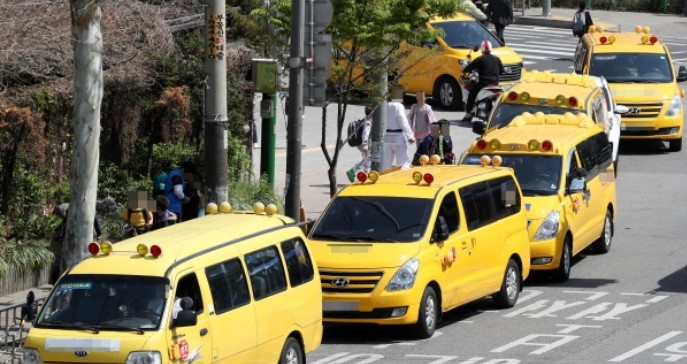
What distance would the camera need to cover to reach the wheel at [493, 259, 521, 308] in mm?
18938

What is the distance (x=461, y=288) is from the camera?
18.0 m

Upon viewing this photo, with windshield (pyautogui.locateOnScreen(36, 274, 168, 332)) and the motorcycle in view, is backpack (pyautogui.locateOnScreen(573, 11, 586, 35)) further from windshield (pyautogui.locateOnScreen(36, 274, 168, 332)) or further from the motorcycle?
windshield (pyautogui.locateOnScreen(36, 274, 168, 332))

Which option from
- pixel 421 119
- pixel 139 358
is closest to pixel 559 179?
pixel 421 119

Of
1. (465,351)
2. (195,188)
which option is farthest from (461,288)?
(195,188)

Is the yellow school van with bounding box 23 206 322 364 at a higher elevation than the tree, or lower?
lower

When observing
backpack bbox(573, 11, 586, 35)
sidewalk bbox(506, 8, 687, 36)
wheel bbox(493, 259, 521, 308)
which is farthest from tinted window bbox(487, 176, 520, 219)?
sidewalk bbox(506, 8, 687, 36)

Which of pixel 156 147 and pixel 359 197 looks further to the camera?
pixel 156 147

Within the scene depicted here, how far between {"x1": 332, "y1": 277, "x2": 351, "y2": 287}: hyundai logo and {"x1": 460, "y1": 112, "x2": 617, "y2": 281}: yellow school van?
13.5ft

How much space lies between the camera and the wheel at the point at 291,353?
14695 millimetres

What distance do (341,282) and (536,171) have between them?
5.15 meters

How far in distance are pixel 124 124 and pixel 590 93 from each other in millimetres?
8298

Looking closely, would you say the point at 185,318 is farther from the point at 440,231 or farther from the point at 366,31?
the point at 366,31

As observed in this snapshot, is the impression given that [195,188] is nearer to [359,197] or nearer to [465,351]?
[359,197]

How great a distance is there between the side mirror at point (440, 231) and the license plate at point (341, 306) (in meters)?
1.27
